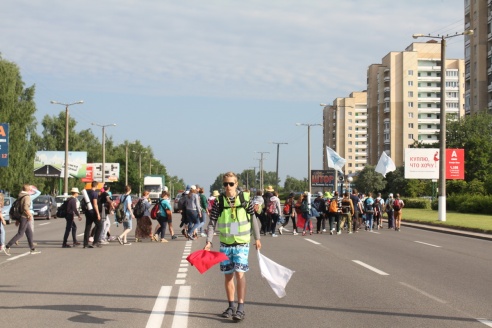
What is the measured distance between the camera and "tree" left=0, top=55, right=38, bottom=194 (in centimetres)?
6531

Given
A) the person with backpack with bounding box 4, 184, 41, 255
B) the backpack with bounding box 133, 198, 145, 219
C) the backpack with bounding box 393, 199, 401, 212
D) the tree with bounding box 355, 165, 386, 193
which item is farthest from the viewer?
the tree with bounding box 355, 165, 386, 193

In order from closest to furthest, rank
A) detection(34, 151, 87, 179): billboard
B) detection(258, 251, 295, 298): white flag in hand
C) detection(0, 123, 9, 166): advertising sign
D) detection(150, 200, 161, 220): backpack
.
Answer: detection(258, 251, 295, 298): white flag in hand → detection(150, 200, 161, 220): backpack → detection(0, 123, 9, 166): advertising sign → detection(34, 151, 87, 179): billboard

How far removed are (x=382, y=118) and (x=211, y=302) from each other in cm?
13165

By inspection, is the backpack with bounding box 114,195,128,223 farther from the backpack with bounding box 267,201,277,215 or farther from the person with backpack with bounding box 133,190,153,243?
the backpack with bounding box 267,201,277,215

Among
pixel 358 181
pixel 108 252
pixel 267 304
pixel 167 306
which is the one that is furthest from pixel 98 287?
pixel 358 181

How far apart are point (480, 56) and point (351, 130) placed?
4112 inches

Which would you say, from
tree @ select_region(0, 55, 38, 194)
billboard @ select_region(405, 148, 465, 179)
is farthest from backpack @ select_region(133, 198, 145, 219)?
tree @ select_region(0, 55, 38, 194)

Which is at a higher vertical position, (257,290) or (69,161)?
(69,161)

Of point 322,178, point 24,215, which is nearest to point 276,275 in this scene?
point 24,215

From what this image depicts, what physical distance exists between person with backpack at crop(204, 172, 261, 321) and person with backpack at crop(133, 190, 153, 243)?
1362 centimetres

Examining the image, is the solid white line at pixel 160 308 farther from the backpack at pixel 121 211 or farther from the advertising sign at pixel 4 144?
the advertising sign at pixel 4 144

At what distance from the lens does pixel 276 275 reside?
8773 millimetres

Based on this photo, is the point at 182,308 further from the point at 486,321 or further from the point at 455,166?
the point at 455,166

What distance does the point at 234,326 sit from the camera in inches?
310
